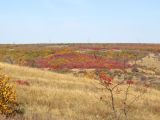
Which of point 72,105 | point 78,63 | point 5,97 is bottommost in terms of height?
point 78,63

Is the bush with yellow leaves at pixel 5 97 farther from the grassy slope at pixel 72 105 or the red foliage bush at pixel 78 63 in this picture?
the red foliage bush at pixel 78 63

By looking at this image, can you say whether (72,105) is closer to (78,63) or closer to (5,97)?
(5,97)

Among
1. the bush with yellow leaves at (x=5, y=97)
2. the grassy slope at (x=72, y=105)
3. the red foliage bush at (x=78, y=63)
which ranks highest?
the bush with yellow leaves at (x=5, y=97)

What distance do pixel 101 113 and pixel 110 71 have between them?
26.4 meters

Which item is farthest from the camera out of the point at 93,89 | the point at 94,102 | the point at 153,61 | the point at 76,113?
the point at 153,61

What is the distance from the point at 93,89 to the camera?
2425cm

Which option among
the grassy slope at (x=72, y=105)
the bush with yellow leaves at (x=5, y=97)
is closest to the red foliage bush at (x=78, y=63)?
the grassy slope at (x=72, y=105)

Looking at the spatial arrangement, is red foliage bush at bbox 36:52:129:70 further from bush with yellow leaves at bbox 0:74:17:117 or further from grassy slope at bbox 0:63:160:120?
bush with yellow leaves at bbox 0:74:17:117

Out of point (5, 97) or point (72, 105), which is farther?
point (72, 105)

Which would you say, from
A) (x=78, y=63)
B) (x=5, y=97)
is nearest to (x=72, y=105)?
(x=5, y=97)

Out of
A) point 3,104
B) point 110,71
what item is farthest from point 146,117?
point 110,71

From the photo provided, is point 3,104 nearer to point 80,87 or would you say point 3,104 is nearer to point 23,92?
point 23,92

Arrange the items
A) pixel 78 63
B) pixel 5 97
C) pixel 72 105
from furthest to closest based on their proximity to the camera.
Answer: pixel 78 63
pixel 72 105
pixel 5 97

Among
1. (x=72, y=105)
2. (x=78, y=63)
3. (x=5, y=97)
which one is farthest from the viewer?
(x=78, y=63)
